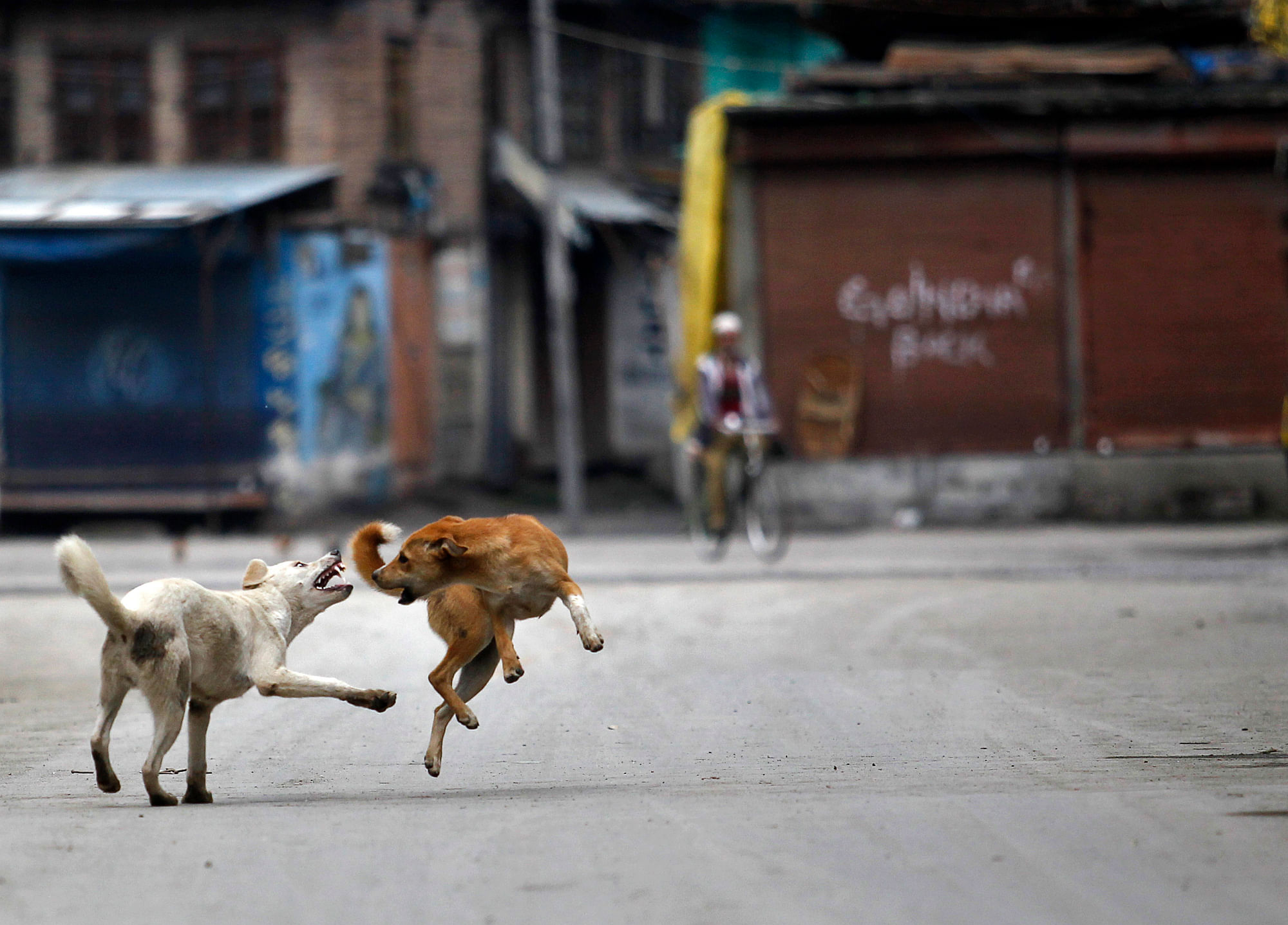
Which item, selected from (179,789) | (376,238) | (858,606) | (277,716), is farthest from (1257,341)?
(179,789)

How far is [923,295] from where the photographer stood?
19.5 meters

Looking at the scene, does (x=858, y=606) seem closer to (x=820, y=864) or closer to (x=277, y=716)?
(x=277, y=716)

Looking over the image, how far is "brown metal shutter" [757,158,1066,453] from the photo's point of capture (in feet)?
63.8

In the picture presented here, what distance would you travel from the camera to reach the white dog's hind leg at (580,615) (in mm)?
5758

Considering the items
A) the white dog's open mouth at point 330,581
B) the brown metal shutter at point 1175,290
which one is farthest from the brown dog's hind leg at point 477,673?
the brown metal shutter at point 1175,290

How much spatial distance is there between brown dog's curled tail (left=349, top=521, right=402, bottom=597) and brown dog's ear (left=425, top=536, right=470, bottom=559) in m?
0.16

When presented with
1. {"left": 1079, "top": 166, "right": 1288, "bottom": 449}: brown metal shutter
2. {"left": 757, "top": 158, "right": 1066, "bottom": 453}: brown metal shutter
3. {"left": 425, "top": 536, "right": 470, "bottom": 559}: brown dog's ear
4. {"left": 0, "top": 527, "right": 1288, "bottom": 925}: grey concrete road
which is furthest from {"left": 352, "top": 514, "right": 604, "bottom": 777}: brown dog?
{"left": 1079, "top": 166, "right": 1288, "bottom": 449}: brown metal shutter

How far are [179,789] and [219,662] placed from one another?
725 mm

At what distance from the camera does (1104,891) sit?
13.7ft

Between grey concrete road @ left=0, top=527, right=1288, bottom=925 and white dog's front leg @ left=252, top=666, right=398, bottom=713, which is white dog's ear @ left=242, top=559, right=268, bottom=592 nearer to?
white dog's front leg @ left=252, top=666, right=398, bottom=713

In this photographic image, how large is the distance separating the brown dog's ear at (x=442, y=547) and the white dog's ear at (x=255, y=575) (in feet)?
1.77

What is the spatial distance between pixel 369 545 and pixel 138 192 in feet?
55.7

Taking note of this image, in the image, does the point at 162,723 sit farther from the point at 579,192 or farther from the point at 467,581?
→ the point at 579,192

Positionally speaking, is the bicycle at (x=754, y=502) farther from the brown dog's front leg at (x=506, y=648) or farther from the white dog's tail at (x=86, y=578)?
the white dog's tail at (x=86, y=578)
